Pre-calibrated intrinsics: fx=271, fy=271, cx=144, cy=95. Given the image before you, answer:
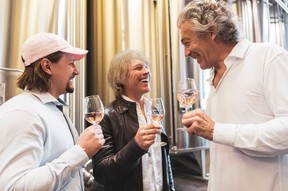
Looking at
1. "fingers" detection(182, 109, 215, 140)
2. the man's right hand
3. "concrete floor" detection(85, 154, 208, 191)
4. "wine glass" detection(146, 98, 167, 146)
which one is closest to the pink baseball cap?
the man's right hand

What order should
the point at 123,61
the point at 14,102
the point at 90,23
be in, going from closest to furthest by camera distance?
the point at 14,102 < the point at 123,61 < the point at 90,23

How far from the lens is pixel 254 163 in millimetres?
911

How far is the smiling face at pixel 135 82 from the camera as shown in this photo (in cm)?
141

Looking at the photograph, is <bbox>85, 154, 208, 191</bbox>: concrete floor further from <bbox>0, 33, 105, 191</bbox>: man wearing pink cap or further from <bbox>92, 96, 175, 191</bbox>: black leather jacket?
<bbox>0, 33, 105, 191</bbox>: man wearing pink cap

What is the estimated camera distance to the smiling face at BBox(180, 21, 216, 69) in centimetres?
102

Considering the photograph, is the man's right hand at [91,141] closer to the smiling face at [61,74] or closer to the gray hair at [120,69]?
the smiling face at [61,74]

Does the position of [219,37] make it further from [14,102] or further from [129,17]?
[129,17]

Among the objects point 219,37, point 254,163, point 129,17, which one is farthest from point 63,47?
point 129,17

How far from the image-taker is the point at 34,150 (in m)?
0.76

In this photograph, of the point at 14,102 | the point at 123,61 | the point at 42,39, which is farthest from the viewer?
the point at 123,61

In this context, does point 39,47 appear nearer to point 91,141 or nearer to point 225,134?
point 91,141

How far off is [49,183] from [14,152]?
0.42 ft

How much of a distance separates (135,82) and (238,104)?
61cm

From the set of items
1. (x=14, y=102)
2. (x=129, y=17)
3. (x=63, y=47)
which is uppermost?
(x=129, y=17)
